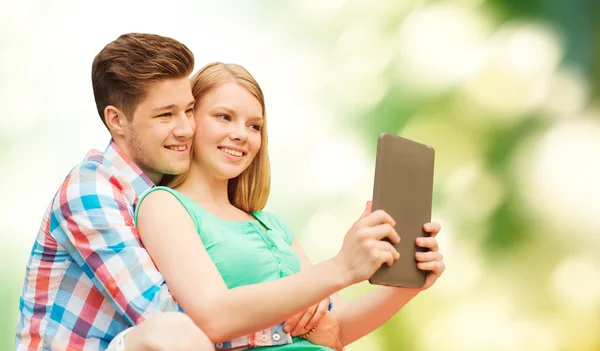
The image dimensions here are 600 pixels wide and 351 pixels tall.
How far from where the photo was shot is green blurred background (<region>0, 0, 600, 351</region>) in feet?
10.1

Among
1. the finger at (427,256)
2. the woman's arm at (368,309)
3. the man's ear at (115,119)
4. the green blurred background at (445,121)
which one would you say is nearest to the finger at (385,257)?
the finger at (427,256)

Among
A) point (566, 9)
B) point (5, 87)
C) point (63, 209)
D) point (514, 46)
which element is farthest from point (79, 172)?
point (566, 9)

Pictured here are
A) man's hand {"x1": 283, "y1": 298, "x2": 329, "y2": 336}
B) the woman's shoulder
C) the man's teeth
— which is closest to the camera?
the woman's shoulder

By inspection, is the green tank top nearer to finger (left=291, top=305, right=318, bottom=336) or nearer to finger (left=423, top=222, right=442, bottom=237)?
finger (left=291, top=305, right=318, bottom=336)

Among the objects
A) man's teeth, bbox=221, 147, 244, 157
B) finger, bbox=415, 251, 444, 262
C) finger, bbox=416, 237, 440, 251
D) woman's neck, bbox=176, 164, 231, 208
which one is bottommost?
finger, bbox=415, 251, 444, 262

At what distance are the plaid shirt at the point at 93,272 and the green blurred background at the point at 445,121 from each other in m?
1.42

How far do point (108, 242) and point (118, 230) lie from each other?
0.03 meters

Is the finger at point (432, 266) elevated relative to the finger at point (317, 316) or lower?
elevated

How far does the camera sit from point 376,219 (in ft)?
4.39

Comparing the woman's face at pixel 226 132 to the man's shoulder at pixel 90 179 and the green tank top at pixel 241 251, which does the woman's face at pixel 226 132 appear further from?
the man's shoulder at pixel 90 179

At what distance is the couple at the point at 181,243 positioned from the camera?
134 centimetres

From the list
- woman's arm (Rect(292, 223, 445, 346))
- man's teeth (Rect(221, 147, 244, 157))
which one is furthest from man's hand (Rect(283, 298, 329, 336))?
man's teeth (Rect(221, 147, 244, 157))

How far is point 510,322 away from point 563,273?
33 centimetres

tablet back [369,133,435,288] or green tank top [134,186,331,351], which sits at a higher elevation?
tablet back [369,133,435,288]
